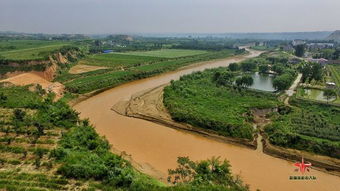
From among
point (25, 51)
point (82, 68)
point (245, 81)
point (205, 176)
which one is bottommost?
point (205, 176)

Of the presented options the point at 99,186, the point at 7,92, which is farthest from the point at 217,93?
the point at 7,92

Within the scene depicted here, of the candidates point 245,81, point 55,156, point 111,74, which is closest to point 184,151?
point 55,156

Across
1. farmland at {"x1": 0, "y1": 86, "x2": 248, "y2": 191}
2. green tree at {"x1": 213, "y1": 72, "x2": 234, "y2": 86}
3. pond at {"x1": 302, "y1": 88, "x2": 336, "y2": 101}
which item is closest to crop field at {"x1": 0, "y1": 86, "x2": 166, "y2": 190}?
farmland at {"x1": 0, "y1": 86, "x2": 248, "y2": 191}

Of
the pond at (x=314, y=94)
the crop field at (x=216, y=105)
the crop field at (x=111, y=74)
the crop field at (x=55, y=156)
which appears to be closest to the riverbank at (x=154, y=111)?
the crop field at (x=216, y=105)

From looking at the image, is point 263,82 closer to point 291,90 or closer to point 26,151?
point 291,90

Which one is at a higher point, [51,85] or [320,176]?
[51,85]

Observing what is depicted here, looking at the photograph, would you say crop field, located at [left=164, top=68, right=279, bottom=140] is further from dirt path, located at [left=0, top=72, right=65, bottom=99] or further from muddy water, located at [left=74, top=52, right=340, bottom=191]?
dirt path, located at [left=0, top=72, right=65, bottom=99]

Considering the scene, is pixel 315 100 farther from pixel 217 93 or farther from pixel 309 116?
pixel 217 93
